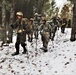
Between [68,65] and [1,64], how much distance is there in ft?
10.6

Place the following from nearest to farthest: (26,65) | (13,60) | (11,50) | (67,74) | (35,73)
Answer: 1. (67,74)
2. (35,73)
3. (26,65)
4. (13,60)
5. (11,50)

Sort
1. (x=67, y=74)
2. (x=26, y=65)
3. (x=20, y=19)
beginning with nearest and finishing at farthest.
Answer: (x=67, y=74) → (x=26, y=65) → (x=20, y=19)

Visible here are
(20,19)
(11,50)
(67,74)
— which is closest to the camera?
(67,74)

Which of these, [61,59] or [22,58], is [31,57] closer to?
[22,58]

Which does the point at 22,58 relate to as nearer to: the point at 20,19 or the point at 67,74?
the point at 20,19

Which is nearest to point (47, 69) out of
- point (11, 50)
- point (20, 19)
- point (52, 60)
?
point (52, 60)

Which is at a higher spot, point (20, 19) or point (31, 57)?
point (20, 19)

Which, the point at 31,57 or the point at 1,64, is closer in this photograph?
the point at 1,64

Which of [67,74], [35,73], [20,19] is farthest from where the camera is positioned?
[20,19]

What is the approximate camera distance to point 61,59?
13.8 meters

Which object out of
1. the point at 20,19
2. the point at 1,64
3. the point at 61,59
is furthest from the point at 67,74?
the point at 20,19

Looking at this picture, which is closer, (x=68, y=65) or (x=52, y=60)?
(x=68, y=65)

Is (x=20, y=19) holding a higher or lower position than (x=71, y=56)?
higher

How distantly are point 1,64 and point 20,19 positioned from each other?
299 centimetres
